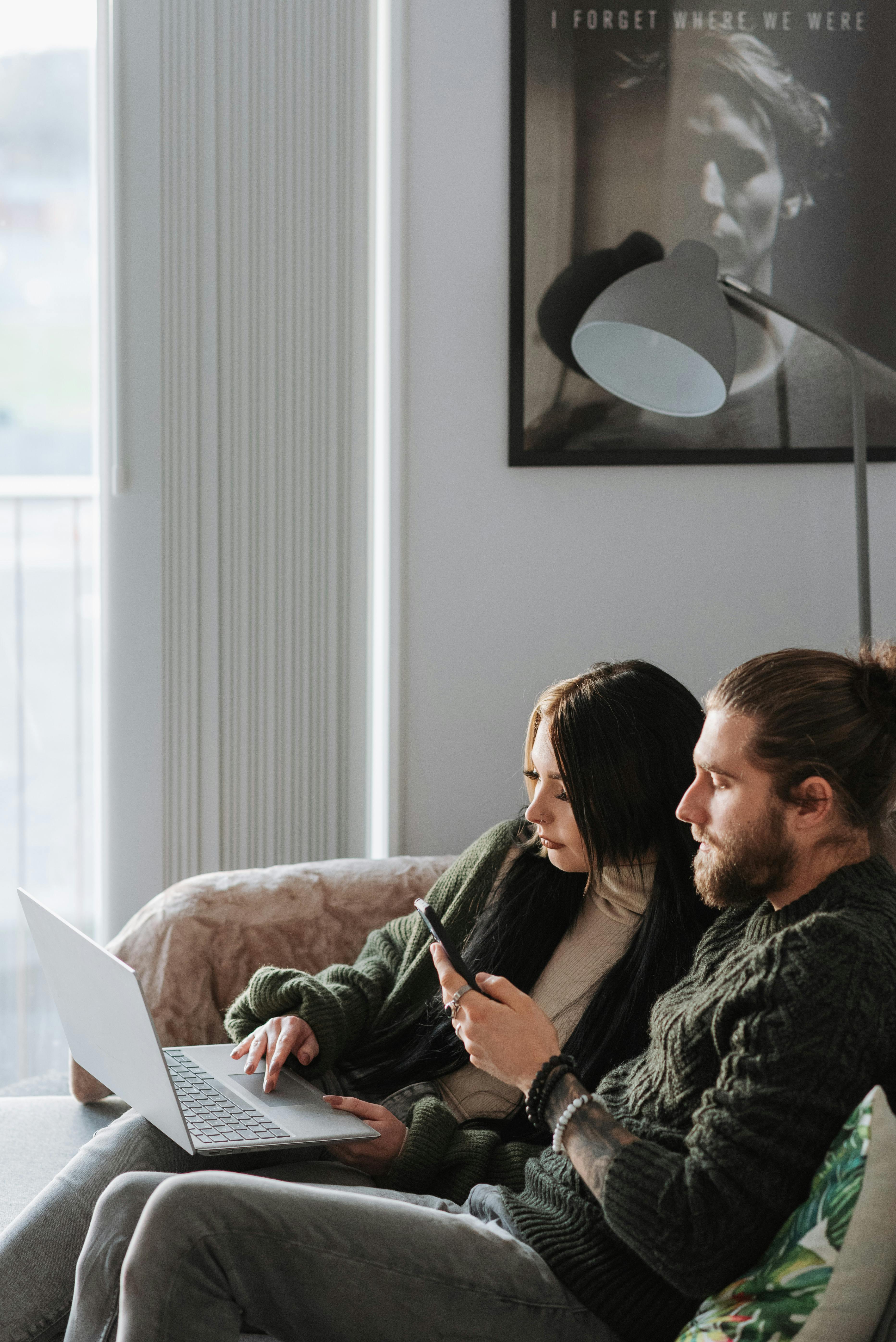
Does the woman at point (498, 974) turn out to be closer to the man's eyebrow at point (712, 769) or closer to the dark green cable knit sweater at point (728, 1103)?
the dark green cable knit sweater at point (728, 1103)

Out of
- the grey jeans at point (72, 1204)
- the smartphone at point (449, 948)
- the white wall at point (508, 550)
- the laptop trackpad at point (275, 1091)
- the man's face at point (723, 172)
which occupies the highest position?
the man's face at point (723, 172)

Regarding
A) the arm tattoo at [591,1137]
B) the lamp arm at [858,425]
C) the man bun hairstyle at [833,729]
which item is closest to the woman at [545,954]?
the arm tattoo at [591,1137]

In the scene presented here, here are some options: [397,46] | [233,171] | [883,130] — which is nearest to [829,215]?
[883,130]

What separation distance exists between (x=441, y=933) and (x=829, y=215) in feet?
5.53

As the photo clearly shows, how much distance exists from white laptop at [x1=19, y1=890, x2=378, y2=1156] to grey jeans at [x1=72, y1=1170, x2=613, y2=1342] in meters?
0.14

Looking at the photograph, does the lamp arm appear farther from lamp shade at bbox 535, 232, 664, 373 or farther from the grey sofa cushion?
the grey sofa cushion

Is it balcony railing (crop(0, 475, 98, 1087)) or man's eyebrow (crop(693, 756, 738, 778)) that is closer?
man's eyebrow (crop(693, 756, 738, 778))

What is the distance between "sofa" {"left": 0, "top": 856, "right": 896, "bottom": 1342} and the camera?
182cm

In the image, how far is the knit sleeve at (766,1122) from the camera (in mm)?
965

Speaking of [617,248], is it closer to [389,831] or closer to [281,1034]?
[389,831]

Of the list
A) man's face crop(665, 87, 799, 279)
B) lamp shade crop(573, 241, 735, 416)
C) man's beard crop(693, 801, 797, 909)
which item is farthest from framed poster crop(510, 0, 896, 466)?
man's beard crop(693, 801, 797, 909)

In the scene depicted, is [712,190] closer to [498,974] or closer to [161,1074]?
[498,974]

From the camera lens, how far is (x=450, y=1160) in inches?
55.5

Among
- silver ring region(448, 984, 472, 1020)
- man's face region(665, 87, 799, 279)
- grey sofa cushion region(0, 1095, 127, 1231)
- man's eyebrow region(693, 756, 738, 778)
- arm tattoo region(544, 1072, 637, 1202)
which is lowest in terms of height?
grey sofa cushion region(0, 1095, 127, 1231)
